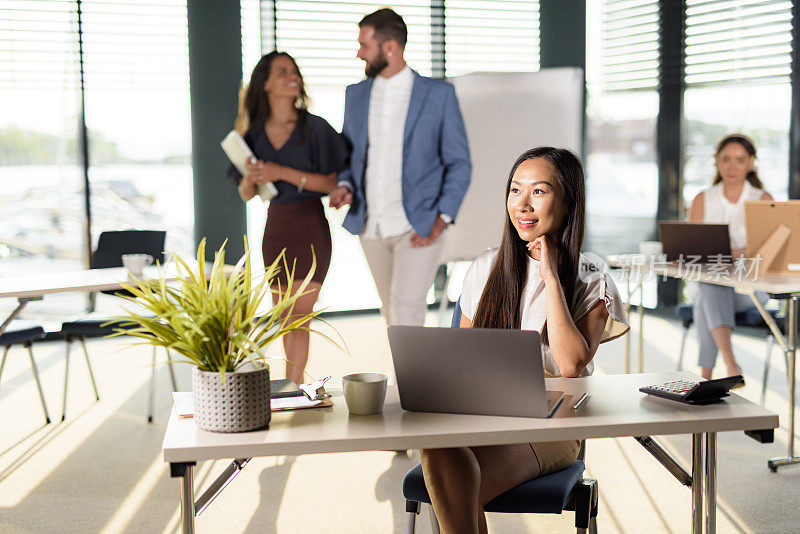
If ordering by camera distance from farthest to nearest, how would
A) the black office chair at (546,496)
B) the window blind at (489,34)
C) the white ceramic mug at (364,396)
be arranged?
the window blind at (489,34) → the black office chair at (546,496) → the white ceramic mug at (364,396)

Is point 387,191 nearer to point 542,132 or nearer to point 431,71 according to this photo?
point 542,132

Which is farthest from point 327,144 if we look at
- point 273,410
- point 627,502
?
point 273,410

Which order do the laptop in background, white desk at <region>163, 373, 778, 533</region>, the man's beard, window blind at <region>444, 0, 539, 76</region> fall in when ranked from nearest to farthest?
white desk at <region>163, 373, 778, 533</region> → the man's beard → the laptop in background → window blind at <region>444, 0, 539, 76</region>

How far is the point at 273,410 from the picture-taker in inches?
60.6

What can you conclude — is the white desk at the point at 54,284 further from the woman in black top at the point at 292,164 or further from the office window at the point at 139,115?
the office window at the point at 139,115

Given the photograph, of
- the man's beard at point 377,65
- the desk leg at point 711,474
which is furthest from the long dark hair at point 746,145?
the desk leg at point 711,474

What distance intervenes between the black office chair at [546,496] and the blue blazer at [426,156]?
1741 millimetres

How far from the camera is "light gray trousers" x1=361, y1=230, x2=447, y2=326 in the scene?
3.47 m

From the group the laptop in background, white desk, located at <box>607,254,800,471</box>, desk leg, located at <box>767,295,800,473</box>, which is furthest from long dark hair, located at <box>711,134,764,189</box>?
desk leg, located at <box>767,295,800,473</box>

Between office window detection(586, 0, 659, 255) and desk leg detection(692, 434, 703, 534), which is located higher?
office window detection(586, 0, 659, 255)

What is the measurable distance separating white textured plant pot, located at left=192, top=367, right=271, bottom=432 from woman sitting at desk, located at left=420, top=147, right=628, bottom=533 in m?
0.59

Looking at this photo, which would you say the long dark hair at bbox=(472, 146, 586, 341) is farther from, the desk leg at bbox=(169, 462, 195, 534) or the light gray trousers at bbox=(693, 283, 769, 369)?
the light gray trousers at bbox=(693, 283, 769, 369)

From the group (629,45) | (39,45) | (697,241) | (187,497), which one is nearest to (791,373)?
(697,241)

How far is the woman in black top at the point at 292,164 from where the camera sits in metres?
3.49
